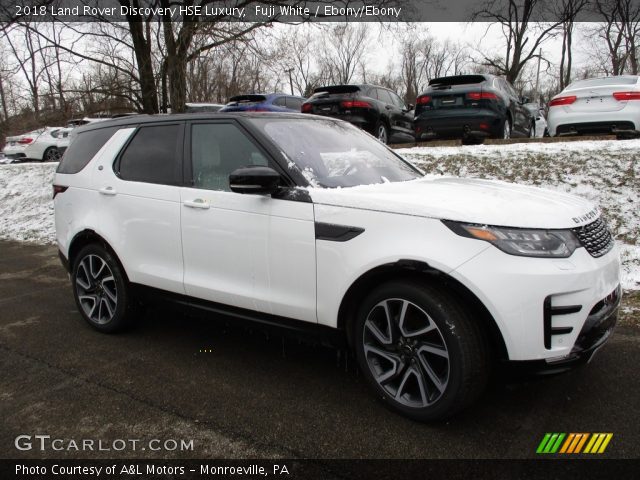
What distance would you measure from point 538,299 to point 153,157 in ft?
9.63

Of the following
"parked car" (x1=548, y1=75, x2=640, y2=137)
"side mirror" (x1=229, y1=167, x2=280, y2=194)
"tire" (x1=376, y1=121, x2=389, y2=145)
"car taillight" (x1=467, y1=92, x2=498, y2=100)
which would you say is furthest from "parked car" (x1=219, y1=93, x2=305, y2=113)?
"side mirror" (x1=229, y1=167, x2=280, y2=194)

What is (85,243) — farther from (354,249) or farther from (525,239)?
(525,239)

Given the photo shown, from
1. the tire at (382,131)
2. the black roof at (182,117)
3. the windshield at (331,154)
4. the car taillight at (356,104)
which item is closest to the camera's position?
the windshield at (331,154)

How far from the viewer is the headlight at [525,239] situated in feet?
7.73

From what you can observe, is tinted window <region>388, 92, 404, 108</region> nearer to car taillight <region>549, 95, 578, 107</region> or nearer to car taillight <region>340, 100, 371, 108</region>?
car taillight <region>340, 100, 371, 108</region>

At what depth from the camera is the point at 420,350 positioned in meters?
2.63

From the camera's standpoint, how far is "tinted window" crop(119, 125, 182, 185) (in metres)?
3.68

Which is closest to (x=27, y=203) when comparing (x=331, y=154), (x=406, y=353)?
(x=331, y=154)

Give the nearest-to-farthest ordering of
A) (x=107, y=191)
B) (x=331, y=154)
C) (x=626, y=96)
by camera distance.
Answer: (x=331, y=154), (x=107, y=191), (x=626, y=96)

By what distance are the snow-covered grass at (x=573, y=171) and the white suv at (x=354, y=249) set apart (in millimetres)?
2405

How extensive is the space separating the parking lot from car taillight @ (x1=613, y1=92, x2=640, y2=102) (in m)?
5.86

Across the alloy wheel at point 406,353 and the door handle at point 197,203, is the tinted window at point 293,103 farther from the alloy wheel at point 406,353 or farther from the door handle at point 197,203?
the alloy wheel at point 406,353

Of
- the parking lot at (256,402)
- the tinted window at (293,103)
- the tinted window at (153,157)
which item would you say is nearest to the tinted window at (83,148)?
the tinted window at (153,157)

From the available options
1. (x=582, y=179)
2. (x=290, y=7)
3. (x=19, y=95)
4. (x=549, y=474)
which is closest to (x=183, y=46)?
(x=290, y=7)
